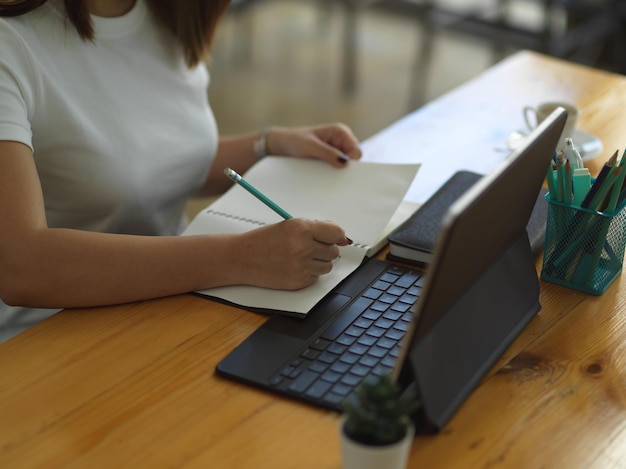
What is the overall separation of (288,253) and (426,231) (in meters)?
0.22

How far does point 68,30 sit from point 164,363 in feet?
2.07

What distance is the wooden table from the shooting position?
0.82m

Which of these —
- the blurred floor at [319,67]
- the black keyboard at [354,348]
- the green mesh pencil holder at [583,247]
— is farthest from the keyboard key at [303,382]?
the blurred floor at [319,67]

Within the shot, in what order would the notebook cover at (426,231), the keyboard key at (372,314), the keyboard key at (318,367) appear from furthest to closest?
the notebook cover at (426,231) → the keyboard key at (372,314) → the keyboard key at (318,367)

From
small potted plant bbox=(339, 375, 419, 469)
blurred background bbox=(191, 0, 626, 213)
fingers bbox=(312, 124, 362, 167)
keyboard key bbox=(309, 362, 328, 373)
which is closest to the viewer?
small potted plant bbox=(339, 375, 419, 469)

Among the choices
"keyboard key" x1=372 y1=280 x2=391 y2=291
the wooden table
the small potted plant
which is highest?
the small potted plant

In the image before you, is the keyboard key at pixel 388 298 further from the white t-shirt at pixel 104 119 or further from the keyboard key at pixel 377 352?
the white t-shirt at pixel 104 119

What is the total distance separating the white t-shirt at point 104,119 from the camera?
4.07 feet

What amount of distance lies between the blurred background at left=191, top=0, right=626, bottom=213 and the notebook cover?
214 cm

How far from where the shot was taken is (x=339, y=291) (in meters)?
1.09

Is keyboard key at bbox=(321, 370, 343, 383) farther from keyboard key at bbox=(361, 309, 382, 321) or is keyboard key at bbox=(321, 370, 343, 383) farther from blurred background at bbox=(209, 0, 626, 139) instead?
blurred background at bbox=(209, 0, 626, 139)

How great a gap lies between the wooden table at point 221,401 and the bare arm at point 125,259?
0.03 m

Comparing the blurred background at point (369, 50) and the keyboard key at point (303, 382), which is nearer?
the keyboard key at point (303, 382)

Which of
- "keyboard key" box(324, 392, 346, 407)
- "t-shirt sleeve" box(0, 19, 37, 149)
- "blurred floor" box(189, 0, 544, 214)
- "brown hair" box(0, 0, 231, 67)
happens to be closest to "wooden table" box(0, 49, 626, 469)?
"keyboard key" box(324, 392, 346, 407)
